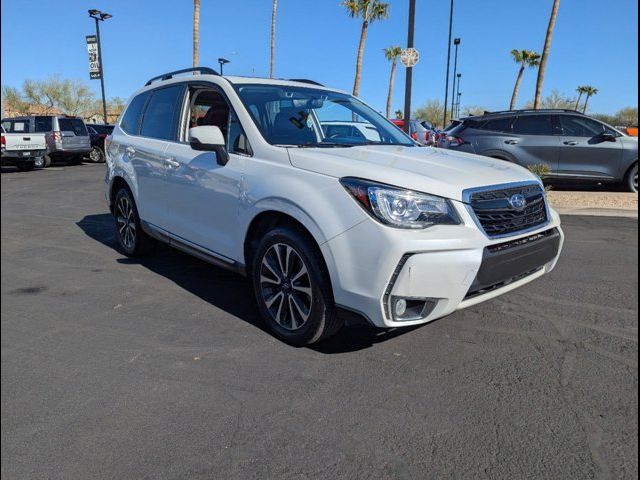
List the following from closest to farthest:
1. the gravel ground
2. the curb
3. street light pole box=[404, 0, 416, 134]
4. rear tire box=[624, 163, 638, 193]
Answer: the curb < the gravel ground < rear tire box=[624, 163, 638, 193] < street light pole box=[404, 0, 416, 134]

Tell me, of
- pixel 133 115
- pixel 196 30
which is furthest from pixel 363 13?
pixel 133 115

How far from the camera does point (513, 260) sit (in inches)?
119

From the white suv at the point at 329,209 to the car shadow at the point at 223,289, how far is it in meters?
0.30

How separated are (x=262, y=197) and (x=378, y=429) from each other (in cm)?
A: 168

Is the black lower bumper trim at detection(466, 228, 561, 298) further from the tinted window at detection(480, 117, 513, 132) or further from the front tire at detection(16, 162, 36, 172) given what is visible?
A: the front tire at detection(16, 162, 36, 172)

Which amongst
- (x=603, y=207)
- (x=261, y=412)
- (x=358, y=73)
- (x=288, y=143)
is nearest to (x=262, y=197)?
(x=288, y=143)

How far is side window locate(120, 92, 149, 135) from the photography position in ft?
17.7

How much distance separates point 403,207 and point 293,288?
3.24 feet

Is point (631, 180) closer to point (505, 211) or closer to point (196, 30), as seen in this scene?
point (505, 211)

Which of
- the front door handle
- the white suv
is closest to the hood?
the white suv

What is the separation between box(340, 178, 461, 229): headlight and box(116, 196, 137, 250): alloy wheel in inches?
134

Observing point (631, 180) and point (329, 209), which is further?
point (631, 180)

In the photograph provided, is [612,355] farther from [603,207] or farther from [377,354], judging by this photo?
[603,207]

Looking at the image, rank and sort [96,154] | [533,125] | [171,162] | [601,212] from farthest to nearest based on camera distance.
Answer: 1. [96,154]
2. [533,125]
3. [601,212]
4. [171,162]
